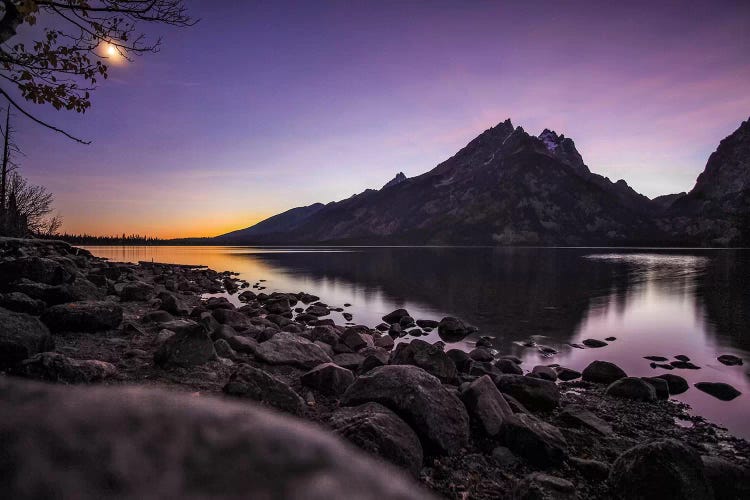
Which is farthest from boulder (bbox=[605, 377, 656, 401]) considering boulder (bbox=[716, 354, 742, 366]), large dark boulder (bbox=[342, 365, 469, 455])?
boulder (bbox=[716, 354, 742, 366])

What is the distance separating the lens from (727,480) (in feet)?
21.8

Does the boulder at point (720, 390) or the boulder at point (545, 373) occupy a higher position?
the boulder at point (545, 373)

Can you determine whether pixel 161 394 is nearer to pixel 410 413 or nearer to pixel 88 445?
pixel 88 445

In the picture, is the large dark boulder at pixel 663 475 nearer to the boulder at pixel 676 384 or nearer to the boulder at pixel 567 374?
the boulder at pixel 567 374

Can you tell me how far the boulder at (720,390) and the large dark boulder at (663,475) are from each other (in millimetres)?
9468

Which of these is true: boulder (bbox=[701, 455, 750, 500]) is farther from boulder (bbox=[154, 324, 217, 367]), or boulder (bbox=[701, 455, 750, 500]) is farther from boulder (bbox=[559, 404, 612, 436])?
boulder (bbox=[154, 324, 217, 367])

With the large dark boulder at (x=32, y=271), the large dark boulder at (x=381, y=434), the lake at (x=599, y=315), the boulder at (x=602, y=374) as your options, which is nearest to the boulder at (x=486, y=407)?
the large dark boulder at (x=381, y=434)

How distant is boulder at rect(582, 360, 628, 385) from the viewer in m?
13.8

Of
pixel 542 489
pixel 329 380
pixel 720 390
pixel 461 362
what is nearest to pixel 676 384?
pixel 720 390

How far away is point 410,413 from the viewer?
6.25 metres

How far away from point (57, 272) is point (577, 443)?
1352 cm

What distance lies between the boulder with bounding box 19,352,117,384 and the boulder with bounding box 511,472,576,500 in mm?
5882

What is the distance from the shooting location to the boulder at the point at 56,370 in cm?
478

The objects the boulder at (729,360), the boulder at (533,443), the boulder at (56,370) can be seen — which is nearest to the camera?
the boulder at (56,370)
